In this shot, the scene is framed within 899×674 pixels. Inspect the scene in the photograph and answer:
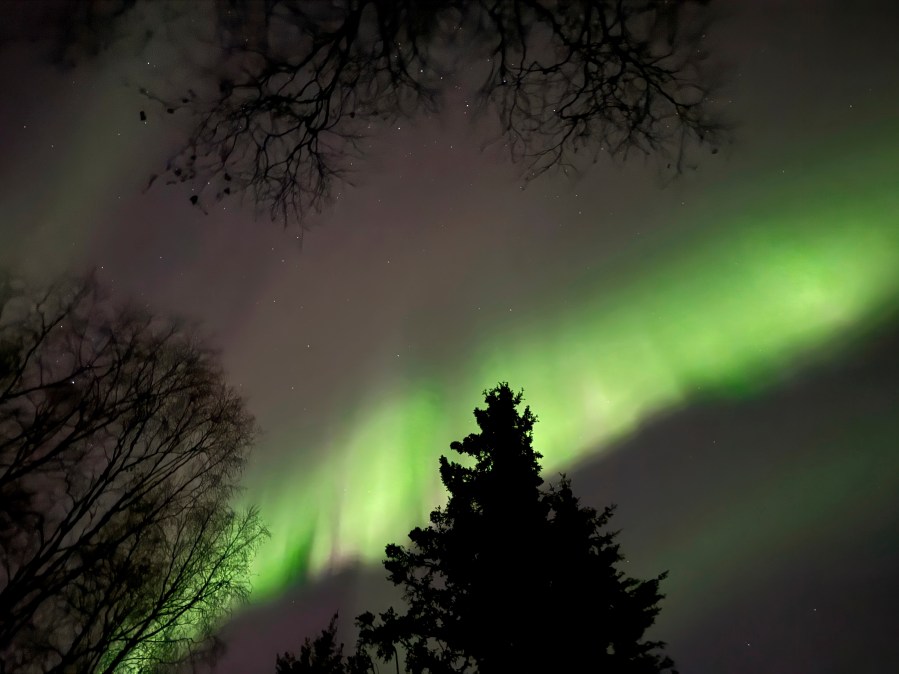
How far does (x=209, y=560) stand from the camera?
10.3 metres

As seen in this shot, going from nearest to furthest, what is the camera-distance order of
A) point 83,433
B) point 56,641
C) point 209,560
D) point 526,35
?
point 526,35
point 83,433
point 56,641
point 209,560

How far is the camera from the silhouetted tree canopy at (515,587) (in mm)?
7883

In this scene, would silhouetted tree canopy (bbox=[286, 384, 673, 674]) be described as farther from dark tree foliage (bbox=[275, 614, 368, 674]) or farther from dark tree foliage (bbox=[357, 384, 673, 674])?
dark tree foliage (bbox=[275, 614, 368, 674])

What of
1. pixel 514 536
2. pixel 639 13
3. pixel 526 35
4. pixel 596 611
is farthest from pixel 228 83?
pixel 596 611

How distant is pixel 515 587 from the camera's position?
27.3ft

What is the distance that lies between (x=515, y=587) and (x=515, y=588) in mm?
18

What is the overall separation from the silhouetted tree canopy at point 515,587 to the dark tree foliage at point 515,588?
2cm

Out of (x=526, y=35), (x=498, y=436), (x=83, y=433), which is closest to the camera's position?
(x=526, y=35)

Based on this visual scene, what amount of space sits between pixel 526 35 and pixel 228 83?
277cm

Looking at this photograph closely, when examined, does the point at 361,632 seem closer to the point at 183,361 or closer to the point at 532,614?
the point at 532,614

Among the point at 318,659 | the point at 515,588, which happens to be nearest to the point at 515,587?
the point at 515,588

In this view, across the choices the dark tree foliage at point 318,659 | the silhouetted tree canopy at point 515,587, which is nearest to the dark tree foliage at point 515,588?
the silhouetted tree canopy at point 515,587

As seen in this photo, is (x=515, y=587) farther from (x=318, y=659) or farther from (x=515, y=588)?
(x=318, y=659)

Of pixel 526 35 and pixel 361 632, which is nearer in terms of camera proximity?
pixel 526 35
